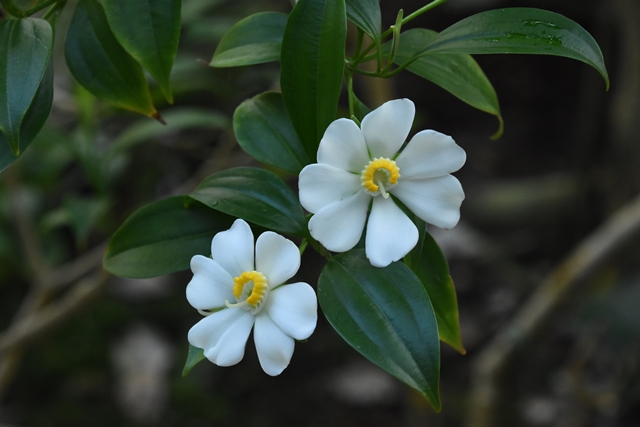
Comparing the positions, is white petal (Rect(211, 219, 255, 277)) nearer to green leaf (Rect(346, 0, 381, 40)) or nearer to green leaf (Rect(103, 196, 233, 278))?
green leaf (Rect(103, 196, 233, 278))

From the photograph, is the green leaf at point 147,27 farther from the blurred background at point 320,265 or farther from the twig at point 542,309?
the twig at point 542,309

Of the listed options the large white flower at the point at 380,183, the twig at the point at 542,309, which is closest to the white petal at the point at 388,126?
the large white flower at the point at 380,183

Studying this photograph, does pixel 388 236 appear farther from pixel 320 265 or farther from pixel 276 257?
pixel 320 265

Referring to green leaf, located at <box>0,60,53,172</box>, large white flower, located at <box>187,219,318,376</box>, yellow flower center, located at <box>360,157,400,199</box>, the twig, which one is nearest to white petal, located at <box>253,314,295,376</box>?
large white flower, located at <box>187,219,318,376</box>

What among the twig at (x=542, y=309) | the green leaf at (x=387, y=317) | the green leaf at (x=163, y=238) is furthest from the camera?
the twig at (x=542, y=309)

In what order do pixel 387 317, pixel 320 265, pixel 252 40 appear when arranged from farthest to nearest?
pixel 320 265
pixel 252 40
pixel 387 317

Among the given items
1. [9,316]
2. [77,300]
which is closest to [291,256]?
[77,300]

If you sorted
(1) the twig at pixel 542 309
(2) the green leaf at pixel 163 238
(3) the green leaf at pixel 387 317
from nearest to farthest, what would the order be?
(3) the green leaf at pixel 387 317
(2) the green leaf at pixel 163 238
(1) the twig at pixel 542 309

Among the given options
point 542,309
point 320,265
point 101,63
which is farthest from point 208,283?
point 320,265

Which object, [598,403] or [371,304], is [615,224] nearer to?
[598,403]
